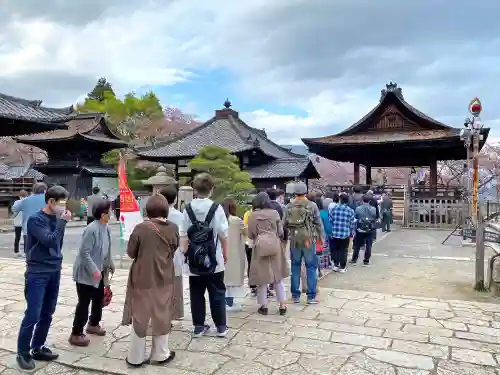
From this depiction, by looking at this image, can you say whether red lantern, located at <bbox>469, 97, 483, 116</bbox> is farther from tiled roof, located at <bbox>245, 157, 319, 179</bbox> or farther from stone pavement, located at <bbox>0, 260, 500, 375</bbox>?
tiled roof, located at <bbox>245, 157, 319, 179</bbox>

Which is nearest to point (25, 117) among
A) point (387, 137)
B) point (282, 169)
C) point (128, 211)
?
point (128, 211)

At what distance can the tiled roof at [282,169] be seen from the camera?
24.1 m

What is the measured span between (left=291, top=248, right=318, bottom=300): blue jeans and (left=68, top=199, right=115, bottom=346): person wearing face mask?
2566 mm

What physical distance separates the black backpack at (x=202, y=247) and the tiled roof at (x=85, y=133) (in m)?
24.2

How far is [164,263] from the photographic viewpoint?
151 inches

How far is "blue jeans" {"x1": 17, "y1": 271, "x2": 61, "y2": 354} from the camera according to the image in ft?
12.5

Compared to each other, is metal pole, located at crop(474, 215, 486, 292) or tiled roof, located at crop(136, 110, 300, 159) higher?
tiled roof, located at crop(136, 110, 300, 159)

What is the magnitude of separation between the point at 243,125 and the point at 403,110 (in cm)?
1086

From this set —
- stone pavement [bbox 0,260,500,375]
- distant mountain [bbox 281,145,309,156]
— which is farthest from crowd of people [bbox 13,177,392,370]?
distant mountain [bbox 281,145,309,156]

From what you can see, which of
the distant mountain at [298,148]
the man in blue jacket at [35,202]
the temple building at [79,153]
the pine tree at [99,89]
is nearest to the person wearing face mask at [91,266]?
the man in blue jacket at [35,202]

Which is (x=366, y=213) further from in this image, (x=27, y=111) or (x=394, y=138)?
(x=394, y=138)

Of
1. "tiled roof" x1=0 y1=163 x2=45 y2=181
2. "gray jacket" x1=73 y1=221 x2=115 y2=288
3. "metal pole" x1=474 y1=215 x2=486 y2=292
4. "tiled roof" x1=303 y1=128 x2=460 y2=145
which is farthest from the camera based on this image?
"tiled roof" x1=0 y1=163 x2=45 y2=181

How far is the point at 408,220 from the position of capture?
62.4 ft

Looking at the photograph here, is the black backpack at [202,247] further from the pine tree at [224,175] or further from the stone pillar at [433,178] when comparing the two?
the stone pillar at [433,178]
